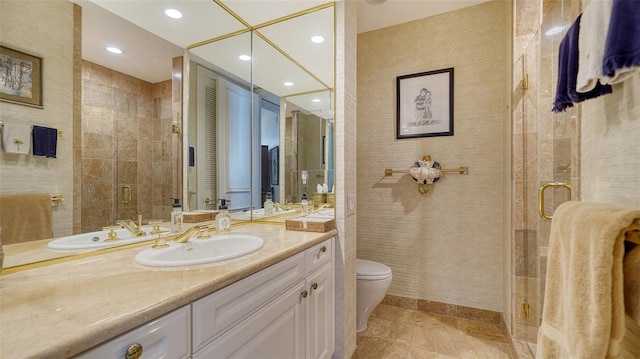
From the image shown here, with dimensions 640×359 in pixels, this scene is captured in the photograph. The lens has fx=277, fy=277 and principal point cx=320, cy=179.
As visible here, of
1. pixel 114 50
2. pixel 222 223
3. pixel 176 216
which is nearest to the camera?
pixel 114 50

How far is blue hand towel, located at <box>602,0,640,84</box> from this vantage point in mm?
618

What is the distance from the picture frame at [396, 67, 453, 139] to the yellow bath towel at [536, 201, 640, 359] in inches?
64.2

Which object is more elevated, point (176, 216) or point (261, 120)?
point (261, 120)

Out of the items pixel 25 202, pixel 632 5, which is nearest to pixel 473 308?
pixel 632 5

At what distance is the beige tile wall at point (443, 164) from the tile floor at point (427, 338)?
178mm

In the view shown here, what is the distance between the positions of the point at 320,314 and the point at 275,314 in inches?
17.2

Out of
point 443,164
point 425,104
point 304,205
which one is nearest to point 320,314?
point 304,205

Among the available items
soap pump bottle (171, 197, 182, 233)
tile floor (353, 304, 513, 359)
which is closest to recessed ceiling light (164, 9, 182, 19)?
soap pump bottle (171, 197, 182, 233)

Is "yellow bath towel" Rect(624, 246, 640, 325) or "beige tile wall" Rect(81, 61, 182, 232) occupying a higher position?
"beige tile wall" Rect(81, 61, 182, 232)

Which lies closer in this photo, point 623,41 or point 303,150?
point 623,41

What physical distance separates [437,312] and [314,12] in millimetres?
2484

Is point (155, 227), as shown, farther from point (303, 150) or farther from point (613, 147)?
point (613, 147)

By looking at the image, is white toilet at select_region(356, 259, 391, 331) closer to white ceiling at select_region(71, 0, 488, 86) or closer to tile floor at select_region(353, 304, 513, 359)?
tile floor at select_region(353, 304, 513, 359)

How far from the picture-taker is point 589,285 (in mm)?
639
